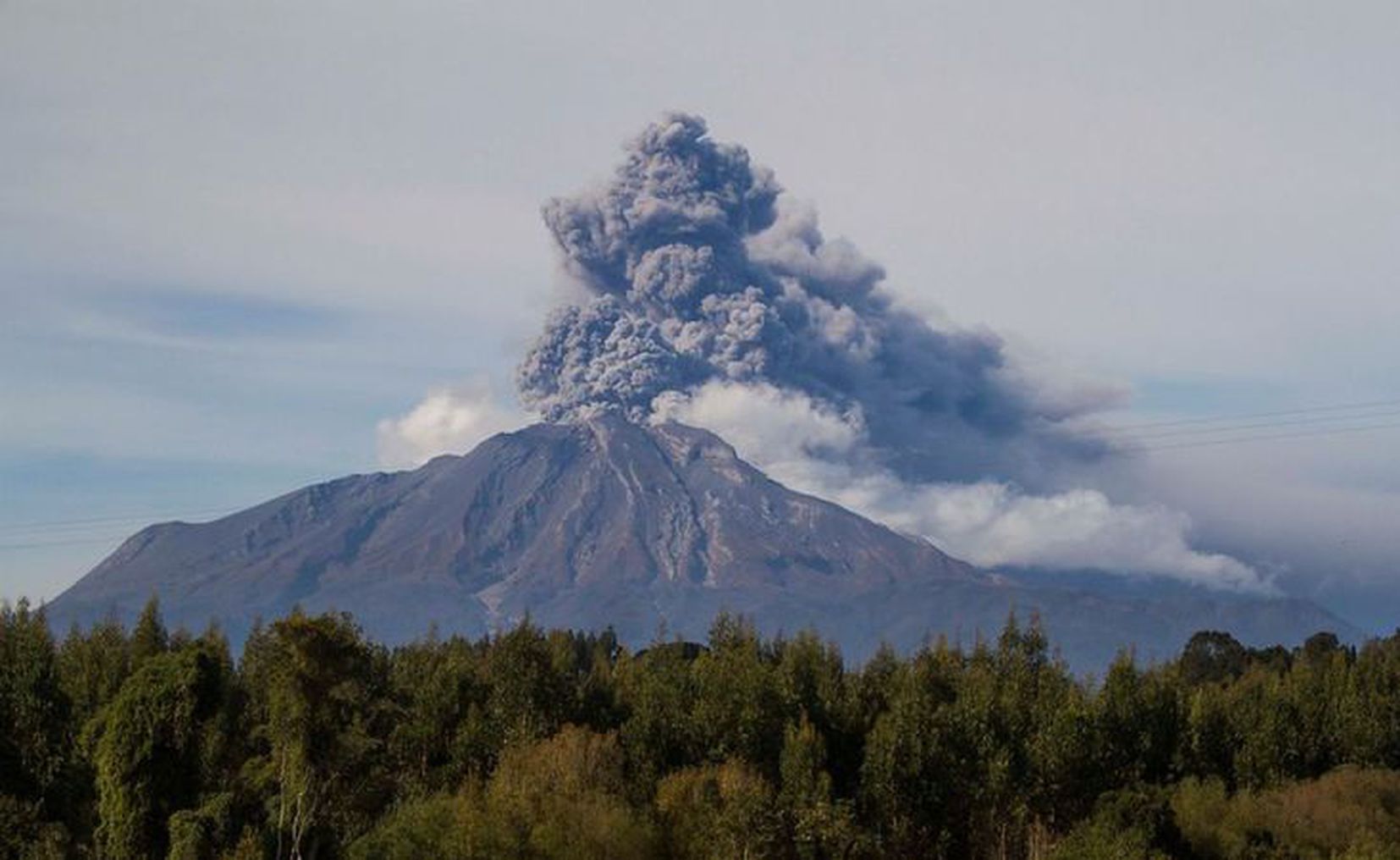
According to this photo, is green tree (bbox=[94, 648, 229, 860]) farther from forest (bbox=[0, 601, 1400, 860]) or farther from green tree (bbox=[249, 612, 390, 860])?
green tree (bbox=[249, 612, 390, 860])

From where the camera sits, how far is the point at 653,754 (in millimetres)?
62844

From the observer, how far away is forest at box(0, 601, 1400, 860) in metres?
51.1

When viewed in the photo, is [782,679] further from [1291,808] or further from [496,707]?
[1291,808]

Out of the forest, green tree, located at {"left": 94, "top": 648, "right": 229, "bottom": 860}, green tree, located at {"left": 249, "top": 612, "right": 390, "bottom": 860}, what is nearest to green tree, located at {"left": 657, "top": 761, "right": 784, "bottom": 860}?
the forest

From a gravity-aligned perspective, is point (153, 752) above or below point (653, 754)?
above

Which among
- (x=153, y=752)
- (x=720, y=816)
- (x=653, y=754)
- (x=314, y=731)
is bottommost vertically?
(x=720, y=816)

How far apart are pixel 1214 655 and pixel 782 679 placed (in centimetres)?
6973

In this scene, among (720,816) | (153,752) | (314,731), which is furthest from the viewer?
(720,816)

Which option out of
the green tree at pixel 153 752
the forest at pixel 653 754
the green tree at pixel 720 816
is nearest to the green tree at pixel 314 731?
the forest at pixel 653 754

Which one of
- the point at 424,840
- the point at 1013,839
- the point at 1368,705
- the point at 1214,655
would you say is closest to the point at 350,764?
the point at 424,840

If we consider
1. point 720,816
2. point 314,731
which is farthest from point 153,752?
point 720,816

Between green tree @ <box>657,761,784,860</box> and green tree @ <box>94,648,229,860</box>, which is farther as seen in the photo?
green tree @ <box>657,761,784,860</box>

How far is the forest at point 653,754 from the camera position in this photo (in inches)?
2010

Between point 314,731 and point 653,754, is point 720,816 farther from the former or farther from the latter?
point 314,731
